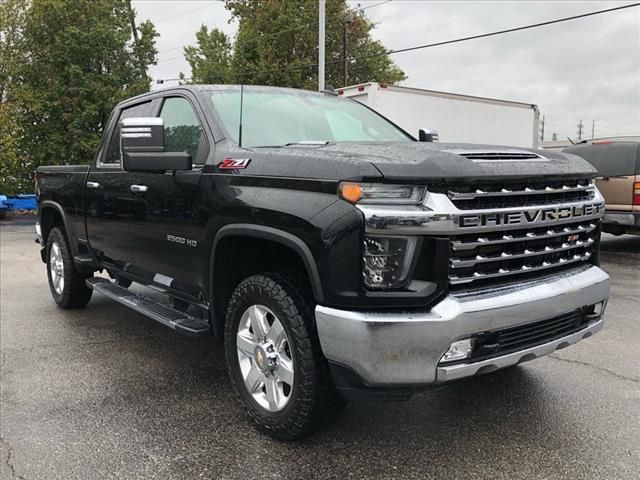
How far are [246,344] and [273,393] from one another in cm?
31

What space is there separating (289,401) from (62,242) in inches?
151

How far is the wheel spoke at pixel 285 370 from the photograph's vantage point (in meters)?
2.90

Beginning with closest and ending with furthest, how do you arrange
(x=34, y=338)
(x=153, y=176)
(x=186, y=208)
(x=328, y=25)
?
(x=186, y=208)
(x=153, y=176)
(x=34, y=338)
(x=328, y=25)

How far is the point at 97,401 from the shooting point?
367cm

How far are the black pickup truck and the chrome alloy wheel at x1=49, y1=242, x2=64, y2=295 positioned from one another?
2203 mm

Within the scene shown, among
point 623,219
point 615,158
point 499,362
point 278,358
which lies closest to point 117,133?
point 278,358

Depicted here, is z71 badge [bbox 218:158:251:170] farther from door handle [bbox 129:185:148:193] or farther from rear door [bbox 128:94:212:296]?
door handle [bbox 129:185:148:193]

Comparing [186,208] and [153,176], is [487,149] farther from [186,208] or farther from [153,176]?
[153,176]

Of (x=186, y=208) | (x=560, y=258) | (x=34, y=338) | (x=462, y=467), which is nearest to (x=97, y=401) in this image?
(x=186, y=208)

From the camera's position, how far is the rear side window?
9172 mm

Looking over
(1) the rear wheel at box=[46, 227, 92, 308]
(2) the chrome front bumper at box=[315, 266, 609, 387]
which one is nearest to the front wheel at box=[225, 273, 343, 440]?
(2) the chrome front bumper at box=[315, 266, 609, 387]

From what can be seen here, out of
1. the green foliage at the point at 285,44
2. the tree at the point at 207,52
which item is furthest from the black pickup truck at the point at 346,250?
the tree at the point at 207,52

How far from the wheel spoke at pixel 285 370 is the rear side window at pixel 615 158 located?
761 centimetres

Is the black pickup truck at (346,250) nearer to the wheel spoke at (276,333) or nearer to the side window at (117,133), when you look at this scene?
the wheel spoke at (276,333)
